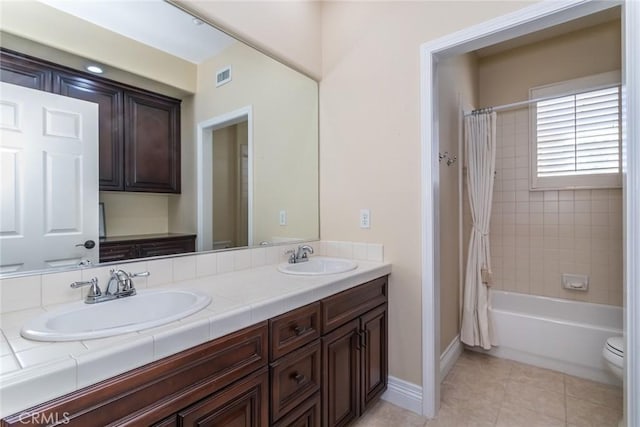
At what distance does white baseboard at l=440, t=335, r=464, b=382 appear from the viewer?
2.16m

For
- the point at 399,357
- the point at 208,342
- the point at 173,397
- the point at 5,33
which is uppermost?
the point at 5,33

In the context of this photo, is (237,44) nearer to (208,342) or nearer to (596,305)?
(208,342)

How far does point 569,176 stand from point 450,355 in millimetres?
1867

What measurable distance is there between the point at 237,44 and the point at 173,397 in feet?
5.63

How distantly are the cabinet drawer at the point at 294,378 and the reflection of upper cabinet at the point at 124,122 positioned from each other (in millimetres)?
968

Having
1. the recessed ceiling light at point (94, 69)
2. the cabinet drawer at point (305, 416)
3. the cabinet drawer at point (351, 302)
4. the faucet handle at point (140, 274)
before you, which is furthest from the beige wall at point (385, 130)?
the recessed ceiling light at point (94, 69)

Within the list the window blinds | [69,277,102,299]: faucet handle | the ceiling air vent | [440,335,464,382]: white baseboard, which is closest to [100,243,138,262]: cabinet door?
[69,277,102,299]: faucet handle

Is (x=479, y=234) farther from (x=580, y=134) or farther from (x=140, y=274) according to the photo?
(x=140, y=274)

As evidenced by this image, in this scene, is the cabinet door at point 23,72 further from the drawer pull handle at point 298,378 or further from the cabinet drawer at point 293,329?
the drawer pull handle at point 298,378

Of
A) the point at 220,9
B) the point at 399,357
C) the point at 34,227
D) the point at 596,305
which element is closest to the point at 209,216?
the point at 34,227

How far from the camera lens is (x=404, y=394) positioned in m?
1.83

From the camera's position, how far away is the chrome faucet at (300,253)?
194 centimetres

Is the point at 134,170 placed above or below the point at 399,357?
above

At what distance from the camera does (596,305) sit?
2.46 meters
